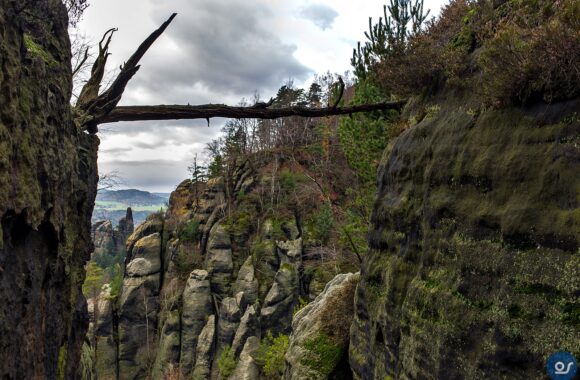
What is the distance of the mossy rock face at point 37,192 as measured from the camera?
452cm

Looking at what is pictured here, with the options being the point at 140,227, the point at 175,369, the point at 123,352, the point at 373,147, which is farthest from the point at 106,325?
the point at 373,147

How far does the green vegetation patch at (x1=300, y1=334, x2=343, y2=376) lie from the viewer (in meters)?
10.8

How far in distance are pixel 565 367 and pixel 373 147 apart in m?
11.7

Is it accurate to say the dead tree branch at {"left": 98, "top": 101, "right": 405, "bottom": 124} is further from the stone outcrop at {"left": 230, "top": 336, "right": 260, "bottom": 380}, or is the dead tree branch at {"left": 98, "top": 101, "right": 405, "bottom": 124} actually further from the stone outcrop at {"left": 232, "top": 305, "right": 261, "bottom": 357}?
the stone outcrop at {"left": 232, "top": 305, "right": 261, "bottom": 357}

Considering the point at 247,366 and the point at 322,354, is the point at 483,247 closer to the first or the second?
the point at 322,354

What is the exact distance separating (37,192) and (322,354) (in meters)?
8.74

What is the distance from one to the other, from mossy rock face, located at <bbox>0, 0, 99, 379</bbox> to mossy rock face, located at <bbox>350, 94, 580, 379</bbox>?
5.76 metres

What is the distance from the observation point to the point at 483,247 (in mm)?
5223

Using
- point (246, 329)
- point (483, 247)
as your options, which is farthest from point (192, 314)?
point (483, 247)

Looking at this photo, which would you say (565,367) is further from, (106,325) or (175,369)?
(106,325)

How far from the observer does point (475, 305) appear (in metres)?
5.09

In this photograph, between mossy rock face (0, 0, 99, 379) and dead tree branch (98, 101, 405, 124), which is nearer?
mossy rock face (0, 0, 99, 379)

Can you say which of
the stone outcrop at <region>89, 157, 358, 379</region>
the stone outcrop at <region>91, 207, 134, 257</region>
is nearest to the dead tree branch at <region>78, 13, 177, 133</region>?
the stone outcrop at <region>89, 157, 358, 379</region>

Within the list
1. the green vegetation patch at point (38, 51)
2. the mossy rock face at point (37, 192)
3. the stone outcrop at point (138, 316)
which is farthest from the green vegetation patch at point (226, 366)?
the green vegetation patch at point (38, 51)
